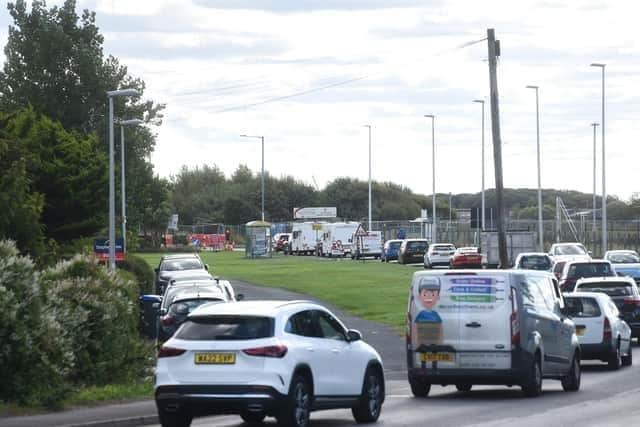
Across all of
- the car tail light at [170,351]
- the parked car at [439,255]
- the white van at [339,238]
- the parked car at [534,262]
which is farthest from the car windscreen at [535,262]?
the white van at [339,238]

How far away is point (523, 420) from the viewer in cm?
1805

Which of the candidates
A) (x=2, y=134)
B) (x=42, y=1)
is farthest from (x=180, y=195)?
(x=2, y=134)

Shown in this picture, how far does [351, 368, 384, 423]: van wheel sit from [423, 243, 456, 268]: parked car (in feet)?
196

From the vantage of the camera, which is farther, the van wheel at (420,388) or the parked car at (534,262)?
the parked car at (534,262)

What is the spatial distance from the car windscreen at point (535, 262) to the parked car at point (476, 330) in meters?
31.1

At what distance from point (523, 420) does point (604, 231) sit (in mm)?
59465

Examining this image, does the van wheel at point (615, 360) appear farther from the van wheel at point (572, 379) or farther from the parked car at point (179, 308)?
the parked car at point (179, 308)

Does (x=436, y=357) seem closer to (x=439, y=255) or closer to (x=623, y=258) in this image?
(x=623, y=258)

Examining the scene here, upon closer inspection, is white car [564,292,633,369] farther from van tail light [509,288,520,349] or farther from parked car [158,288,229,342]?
parked car [158,288,229,342]

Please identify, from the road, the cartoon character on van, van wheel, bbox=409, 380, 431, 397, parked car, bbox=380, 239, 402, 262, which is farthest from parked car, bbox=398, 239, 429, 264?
the cartoon character on van

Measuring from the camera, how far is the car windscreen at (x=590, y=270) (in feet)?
138

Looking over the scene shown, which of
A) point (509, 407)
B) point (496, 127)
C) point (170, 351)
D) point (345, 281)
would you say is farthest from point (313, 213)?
point (170, 351)

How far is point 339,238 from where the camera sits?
103 meters

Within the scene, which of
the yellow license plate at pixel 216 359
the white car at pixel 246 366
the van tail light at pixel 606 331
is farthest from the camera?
the van tail light at pixel 606 331
